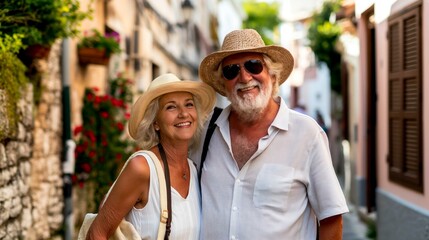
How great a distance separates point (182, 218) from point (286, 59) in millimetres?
1039

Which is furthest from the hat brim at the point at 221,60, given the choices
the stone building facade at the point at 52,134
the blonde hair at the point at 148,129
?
the stone building facade at the point at 52,134

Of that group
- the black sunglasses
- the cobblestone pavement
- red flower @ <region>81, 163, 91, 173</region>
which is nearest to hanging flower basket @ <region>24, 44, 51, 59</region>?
red flower @ <region>81, 163, 91, 173</region>

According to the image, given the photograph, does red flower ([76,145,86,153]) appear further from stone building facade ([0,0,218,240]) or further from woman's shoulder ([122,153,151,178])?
woman's shoulder ([122,153,151,178])

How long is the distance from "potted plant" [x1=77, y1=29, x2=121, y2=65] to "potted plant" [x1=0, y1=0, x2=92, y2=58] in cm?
158

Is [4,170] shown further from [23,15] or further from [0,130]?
[23,15]

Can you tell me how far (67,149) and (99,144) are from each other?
46.2 inches

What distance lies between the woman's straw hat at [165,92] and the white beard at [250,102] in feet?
0.57

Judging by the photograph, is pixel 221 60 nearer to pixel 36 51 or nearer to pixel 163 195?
pixel 163 195

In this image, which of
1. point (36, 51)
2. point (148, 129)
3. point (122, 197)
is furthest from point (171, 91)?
point (36, 51)

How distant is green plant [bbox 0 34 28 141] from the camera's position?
4.20m

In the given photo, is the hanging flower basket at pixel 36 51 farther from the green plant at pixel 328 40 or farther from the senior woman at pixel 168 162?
the green plant at pixel 328 40

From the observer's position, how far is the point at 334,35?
14938mm

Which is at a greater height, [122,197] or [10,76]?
[10,76]

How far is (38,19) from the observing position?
4840mm
